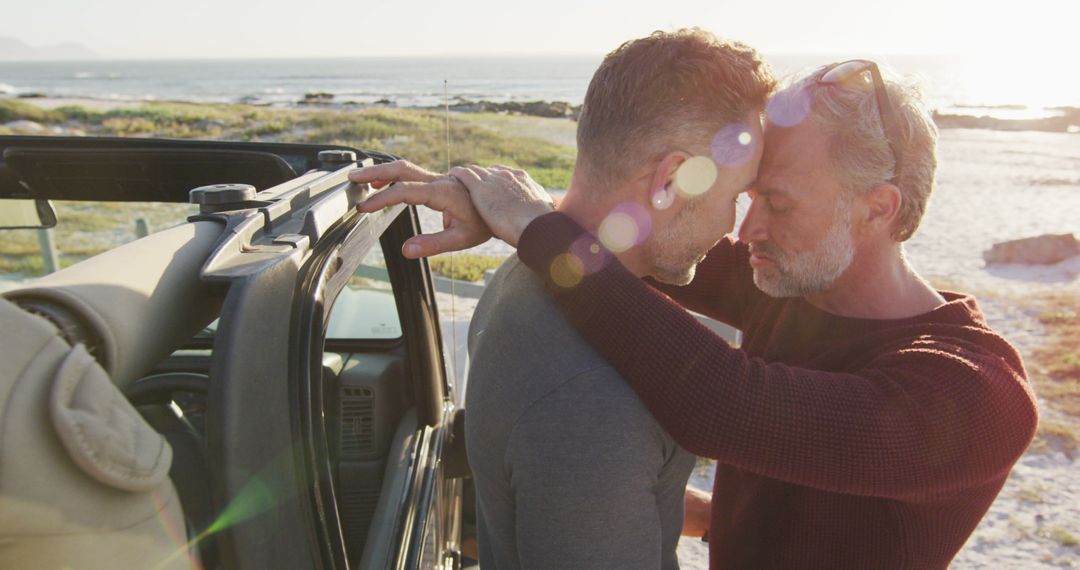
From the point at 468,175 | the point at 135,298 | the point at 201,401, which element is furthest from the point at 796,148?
the point at 201,401

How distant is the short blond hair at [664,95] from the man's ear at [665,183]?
2 centimetres

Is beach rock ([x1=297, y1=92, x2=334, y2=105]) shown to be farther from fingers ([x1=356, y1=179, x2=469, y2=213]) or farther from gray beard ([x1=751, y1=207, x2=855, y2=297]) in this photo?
gray beard ([x1=751, y1=207, x2=855, y2=297])

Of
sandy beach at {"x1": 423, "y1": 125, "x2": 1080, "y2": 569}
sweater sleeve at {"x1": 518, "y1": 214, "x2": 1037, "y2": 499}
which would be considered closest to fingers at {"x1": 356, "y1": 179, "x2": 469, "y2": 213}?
sweater sleeve at {"x1": 518, "y1": 214, "x2": 1037, "y2": 499}

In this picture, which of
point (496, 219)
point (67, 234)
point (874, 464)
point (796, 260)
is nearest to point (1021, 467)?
point (796, 260)

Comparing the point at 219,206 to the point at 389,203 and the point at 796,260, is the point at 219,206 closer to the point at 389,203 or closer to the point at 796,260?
the point at 389,203

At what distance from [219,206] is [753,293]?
77.1 inches

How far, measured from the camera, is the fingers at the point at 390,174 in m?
1.93

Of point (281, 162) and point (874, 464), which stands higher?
point (281, 162)

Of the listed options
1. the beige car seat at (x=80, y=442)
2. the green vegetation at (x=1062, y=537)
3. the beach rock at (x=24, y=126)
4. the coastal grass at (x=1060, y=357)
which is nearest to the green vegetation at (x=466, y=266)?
the coastal grass at (x=1060, y=357)

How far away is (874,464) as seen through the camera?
62.5 inches

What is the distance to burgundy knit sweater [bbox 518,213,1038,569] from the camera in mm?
1562

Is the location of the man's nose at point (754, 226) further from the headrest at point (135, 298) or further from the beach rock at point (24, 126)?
the beach rock at point (24, 126)

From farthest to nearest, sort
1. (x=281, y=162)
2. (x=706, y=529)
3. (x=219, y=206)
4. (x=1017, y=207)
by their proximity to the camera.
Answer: (x=1017, y=207)
(x=706, y=529)
(x=281, y=162)
(x=219, y=206)

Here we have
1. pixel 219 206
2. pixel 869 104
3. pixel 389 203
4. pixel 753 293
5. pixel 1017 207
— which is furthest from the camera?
pixel 1017 207
